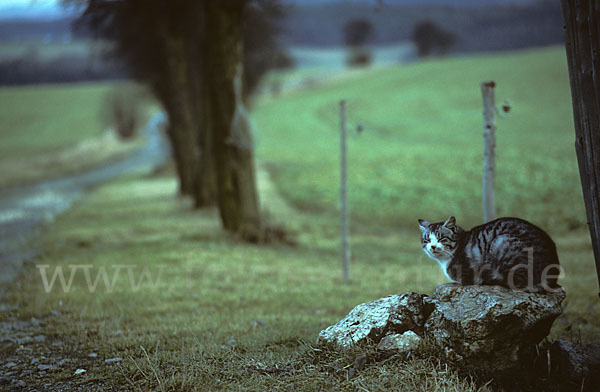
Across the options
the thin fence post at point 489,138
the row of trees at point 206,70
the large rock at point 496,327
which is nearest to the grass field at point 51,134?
the row of trees at point 206,70

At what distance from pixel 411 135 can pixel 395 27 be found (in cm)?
9649

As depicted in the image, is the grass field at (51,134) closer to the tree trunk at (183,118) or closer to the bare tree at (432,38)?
the tree trunk at (183,118)

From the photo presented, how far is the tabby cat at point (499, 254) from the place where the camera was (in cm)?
445

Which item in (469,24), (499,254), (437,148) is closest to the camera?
(499,254)

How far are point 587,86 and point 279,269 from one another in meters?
5.97

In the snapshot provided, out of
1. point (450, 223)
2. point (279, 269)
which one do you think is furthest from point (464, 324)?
point (279, 269)

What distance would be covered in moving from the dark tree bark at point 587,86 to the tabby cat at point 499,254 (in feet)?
1.76

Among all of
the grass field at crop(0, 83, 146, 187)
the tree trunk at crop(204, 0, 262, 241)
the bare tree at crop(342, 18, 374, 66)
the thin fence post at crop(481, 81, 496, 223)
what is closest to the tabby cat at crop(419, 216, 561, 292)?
the thin fence post at crop(481, 81, 496, 223)

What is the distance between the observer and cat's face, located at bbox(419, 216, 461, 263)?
4.79 meters

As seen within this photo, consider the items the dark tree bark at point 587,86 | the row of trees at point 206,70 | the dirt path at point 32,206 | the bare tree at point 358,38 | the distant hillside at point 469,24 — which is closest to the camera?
the dark tree bark at point 587,86

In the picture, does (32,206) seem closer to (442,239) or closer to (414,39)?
(442,239)

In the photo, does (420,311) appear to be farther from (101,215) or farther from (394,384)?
(101,215)

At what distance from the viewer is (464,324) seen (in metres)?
4.18

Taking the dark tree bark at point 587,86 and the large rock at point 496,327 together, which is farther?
the dark tree bark at point 587,86
